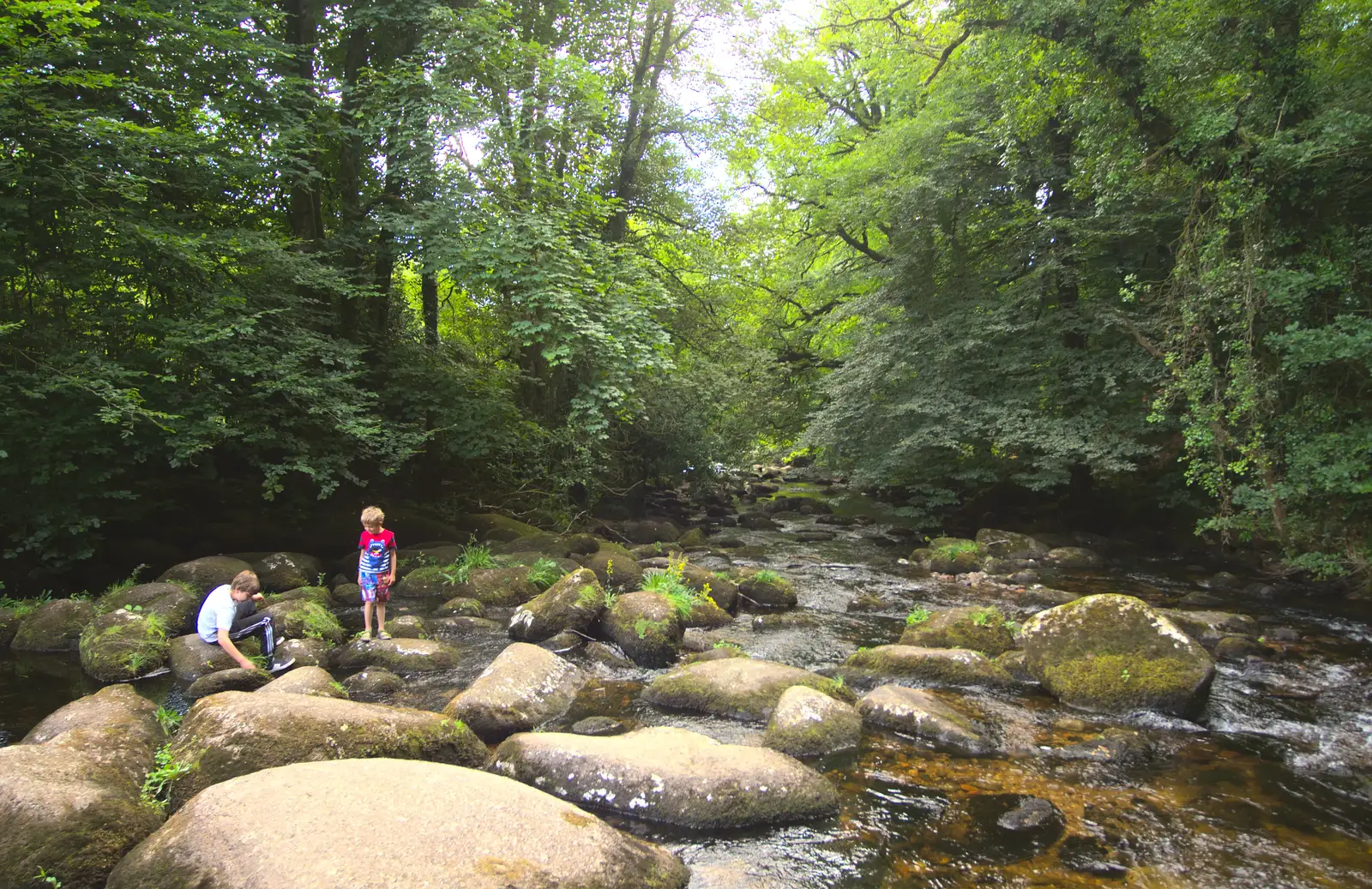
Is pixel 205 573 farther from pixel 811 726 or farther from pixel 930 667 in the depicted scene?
pixel 930 667

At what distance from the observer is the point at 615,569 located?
12.8 m

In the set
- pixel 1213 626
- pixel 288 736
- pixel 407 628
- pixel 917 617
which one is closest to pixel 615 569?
pixel 407 628

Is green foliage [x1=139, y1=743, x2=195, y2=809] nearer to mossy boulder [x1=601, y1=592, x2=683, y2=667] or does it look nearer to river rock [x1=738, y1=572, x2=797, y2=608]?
mossy boulder [x1=601, y1=592, x2=683, y2=667]

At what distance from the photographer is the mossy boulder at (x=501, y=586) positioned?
10992mm

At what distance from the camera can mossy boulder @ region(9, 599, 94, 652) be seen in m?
8.45

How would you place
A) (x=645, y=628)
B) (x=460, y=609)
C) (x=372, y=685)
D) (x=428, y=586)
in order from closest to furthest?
(x=372, y=685) < (x=645, y=628) < (x=460, y=609) < (x=428, y=586)

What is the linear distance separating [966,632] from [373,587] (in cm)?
742

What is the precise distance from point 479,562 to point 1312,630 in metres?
12.8

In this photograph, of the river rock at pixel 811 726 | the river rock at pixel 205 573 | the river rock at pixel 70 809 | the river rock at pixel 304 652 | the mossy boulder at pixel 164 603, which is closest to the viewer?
the river rock at pixel 70 809

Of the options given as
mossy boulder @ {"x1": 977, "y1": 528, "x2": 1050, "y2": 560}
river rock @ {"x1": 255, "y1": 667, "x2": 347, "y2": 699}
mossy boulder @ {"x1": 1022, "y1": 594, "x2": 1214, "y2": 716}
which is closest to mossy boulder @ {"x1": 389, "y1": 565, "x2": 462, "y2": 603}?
river rock @ {"x1": 255, "y1": 667, "x2": 347, "y2": 699}

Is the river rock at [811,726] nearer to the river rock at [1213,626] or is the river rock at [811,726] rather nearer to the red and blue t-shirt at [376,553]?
the red and blue t-shirt at [376,553]

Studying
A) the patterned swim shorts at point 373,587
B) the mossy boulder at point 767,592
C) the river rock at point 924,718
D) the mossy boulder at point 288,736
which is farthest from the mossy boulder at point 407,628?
the river rock at point 924,718

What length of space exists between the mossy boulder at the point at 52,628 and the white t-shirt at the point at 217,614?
7.25 feet

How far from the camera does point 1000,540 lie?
1552 cm
